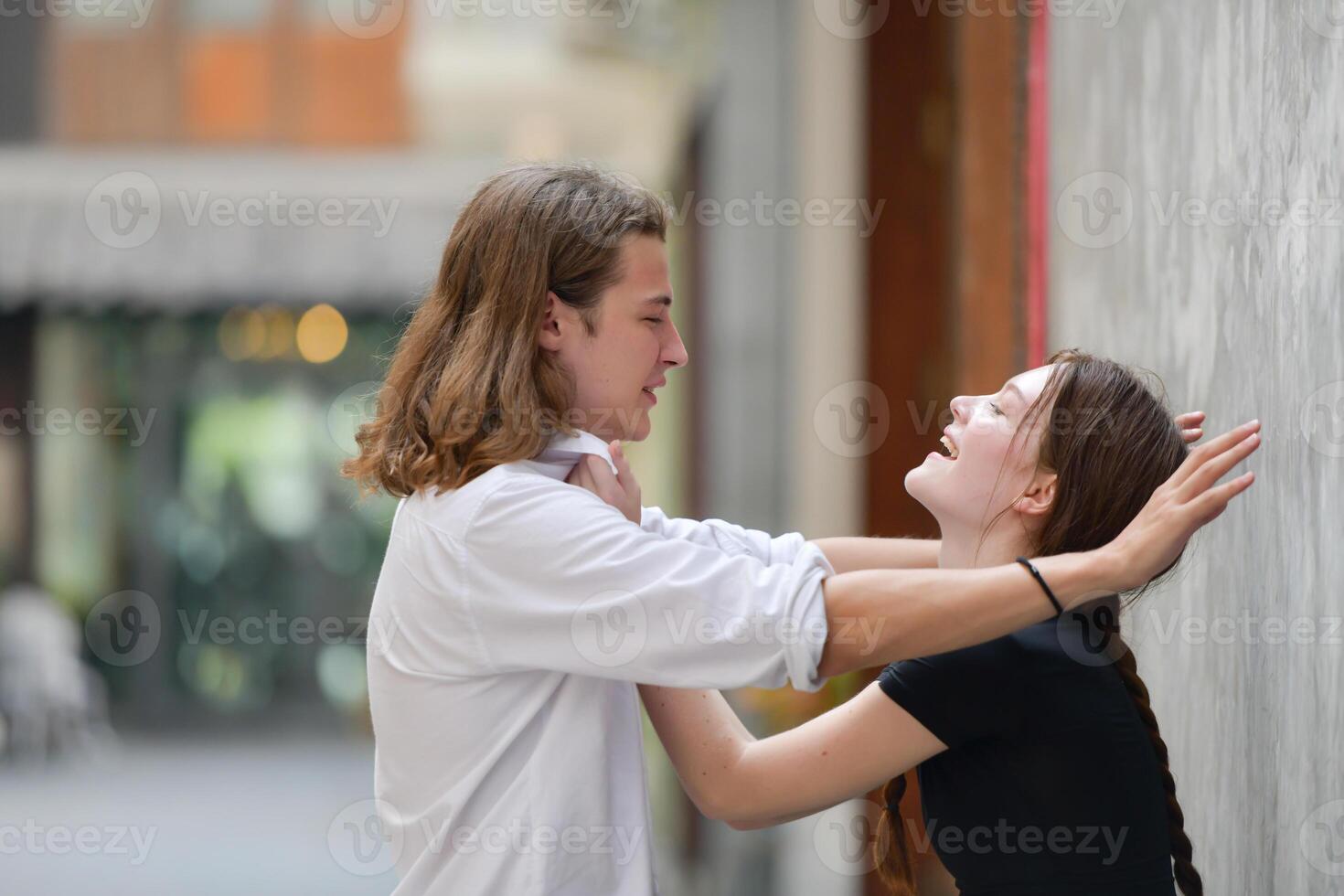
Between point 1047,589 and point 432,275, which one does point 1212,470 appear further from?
point 432,275

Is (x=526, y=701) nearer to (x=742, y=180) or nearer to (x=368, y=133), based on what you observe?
(x=742, y=180)

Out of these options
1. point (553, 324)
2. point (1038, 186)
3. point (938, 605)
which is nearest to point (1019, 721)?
point (938, 605)

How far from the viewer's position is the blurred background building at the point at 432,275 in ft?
6.89

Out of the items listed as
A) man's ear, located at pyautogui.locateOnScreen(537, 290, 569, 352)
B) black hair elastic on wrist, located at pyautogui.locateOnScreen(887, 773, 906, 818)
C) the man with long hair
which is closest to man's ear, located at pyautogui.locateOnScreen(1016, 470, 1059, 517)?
the man with long hair

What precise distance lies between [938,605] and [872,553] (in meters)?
0.58

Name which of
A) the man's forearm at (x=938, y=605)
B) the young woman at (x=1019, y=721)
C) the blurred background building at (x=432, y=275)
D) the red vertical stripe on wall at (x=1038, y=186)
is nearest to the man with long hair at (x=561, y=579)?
the man's forearm at (x=938, y=605)

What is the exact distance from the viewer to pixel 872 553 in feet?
6.68

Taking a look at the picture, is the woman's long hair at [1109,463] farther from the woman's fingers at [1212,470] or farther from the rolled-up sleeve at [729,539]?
the rolled-up sleeve at [729,539]

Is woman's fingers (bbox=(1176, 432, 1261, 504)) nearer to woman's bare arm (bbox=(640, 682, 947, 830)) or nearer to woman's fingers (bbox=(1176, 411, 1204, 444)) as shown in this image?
woman's fingers (bbox=(1176, 411, 1204, 444))

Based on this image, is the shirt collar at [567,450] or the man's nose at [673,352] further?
the man's nose at [673,352]

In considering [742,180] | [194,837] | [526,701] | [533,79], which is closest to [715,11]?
[742,180]

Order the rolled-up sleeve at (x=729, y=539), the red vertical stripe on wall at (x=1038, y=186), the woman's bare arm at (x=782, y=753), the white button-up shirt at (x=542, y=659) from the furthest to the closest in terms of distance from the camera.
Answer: the red vertical stripe on wall at (x=1038, y=186) → the rolled-up sleeve at (x=729, y=539) → the woman's bare arm at (x=782, y=753) → the white button-up shirt at (x=542, y=659)

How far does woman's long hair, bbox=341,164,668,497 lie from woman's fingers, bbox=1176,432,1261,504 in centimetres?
72

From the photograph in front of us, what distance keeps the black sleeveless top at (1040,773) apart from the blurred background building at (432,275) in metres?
0.22
